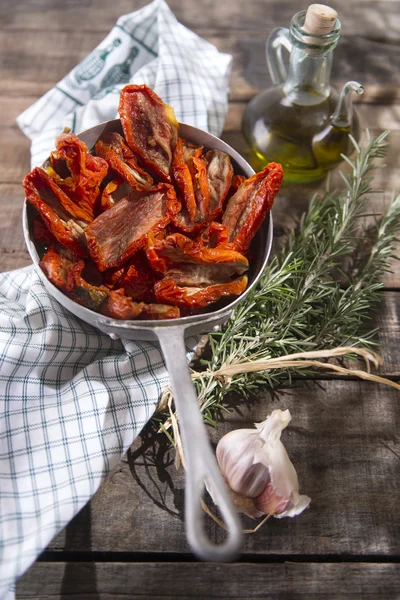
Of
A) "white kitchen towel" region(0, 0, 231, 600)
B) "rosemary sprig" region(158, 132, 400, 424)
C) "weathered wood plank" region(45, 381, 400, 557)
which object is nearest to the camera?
"white kitchen towel" region(0, 0, 231, 600)

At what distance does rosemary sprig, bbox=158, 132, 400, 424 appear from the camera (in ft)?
5.65

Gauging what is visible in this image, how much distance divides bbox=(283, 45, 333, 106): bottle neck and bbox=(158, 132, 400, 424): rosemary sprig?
301 mm

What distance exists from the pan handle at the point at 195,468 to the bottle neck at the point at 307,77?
1131 millimetres

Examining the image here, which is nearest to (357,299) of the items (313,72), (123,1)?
(313,72)

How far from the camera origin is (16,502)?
4.82ft

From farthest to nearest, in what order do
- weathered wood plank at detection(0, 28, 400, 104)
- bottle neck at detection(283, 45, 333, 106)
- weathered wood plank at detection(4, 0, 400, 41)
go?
weathered wood plank at detection(4, 0, 400, 41) → weathered wood plank at detection(0, 28, 400, 104) → bottle neck at detection(283, 45, 333, 106)

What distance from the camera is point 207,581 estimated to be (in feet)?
4.93

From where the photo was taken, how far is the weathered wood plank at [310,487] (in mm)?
1561

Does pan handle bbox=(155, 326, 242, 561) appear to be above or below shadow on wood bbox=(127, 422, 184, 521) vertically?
above

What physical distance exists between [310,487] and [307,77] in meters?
1.36

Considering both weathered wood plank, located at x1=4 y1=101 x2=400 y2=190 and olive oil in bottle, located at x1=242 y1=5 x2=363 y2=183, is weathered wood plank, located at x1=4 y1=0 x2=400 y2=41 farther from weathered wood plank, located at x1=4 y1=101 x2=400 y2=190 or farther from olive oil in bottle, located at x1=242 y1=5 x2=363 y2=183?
olive oil in bottle, located at x1=242 y1=5 x2=363 y2=183

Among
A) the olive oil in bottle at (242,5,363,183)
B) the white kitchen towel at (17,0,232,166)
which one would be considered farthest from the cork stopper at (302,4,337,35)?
the white kitchen towel at (17,0,232,166)

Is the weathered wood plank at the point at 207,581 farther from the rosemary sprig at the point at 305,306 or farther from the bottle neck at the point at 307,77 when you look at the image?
the bottle neck at the point at 307,77

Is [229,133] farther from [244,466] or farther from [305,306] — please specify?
[244,466]
